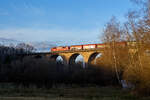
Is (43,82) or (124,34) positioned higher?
(124,34)

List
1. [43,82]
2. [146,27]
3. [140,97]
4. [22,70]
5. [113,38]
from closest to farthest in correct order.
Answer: [146,27] → [140,97] → [113,38] → [43,82] → [22,70]

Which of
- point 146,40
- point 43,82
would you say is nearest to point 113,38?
point 146,40

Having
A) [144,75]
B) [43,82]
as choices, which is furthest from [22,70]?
[144,75]

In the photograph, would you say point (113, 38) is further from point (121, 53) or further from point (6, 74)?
point (6, 74)

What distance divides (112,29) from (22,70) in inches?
728

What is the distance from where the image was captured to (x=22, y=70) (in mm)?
31281

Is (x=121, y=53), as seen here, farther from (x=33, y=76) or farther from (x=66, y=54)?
(x=66, y=54)

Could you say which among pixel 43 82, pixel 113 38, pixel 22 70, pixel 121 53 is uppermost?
pixel 113 38

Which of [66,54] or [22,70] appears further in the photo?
[66,54]

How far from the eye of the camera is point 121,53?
20.0 meters

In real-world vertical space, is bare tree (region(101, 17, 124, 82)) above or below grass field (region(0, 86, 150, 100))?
above

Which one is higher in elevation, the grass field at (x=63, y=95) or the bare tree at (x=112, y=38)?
the bare tree at (x=112, y=38)

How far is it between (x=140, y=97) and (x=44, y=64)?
2040 centimetres

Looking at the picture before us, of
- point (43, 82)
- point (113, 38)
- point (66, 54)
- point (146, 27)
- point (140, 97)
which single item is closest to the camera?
point (146, 27)
